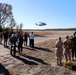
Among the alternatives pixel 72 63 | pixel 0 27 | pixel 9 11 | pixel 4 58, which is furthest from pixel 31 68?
pixel 9 11

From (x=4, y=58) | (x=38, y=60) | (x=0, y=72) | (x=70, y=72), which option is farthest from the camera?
(x=4, y=58)

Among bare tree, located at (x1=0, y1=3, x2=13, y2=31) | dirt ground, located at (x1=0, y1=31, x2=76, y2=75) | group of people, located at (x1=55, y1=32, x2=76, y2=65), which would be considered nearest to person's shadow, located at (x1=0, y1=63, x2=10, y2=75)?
dirt ground, located at (x1=0, y1=31, x2=76, y2=75)

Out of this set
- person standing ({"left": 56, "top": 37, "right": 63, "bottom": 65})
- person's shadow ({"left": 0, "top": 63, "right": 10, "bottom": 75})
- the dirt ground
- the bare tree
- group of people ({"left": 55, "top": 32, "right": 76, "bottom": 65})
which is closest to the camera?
the dirt ground

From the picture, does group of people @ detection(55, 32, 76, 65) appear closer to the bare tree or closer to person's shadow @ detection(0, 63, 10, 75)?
person's shadow @ detection(0, 63, 10, 75)

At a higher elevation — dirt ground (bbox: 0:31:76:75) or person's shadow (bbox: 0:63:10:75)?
dirt ground (bbox: 0:31:76:75)

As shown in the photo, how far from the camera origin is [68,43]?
663 inches

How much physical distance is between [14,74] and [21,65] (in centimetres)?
218

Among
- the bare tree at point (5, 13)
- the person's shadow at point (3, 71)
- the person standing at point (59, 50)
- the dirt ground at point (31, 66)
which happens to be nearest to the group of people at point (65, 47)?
the person standing at point (59, 50)

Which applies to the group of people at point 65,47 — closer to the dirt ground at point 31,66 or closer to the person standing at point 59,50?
the person standing at point 59,50

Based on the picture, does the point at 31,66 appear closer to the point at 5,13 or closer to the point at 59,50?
the point at 59,50

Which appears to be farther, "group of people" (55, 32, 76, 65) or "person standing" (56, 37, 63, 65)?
"person standing" (56, 37, 63, 65)

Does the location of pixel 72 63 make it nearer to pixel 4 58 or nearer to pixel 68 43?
pixel 68 43

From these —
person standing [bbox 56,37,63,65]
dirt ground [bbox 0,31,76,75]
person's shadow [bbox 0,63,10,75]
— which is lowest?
person's shadow [bbox 0,63,10,75]

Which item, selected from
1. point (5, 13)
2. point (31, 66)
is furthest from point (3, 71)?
point (5, 13)
